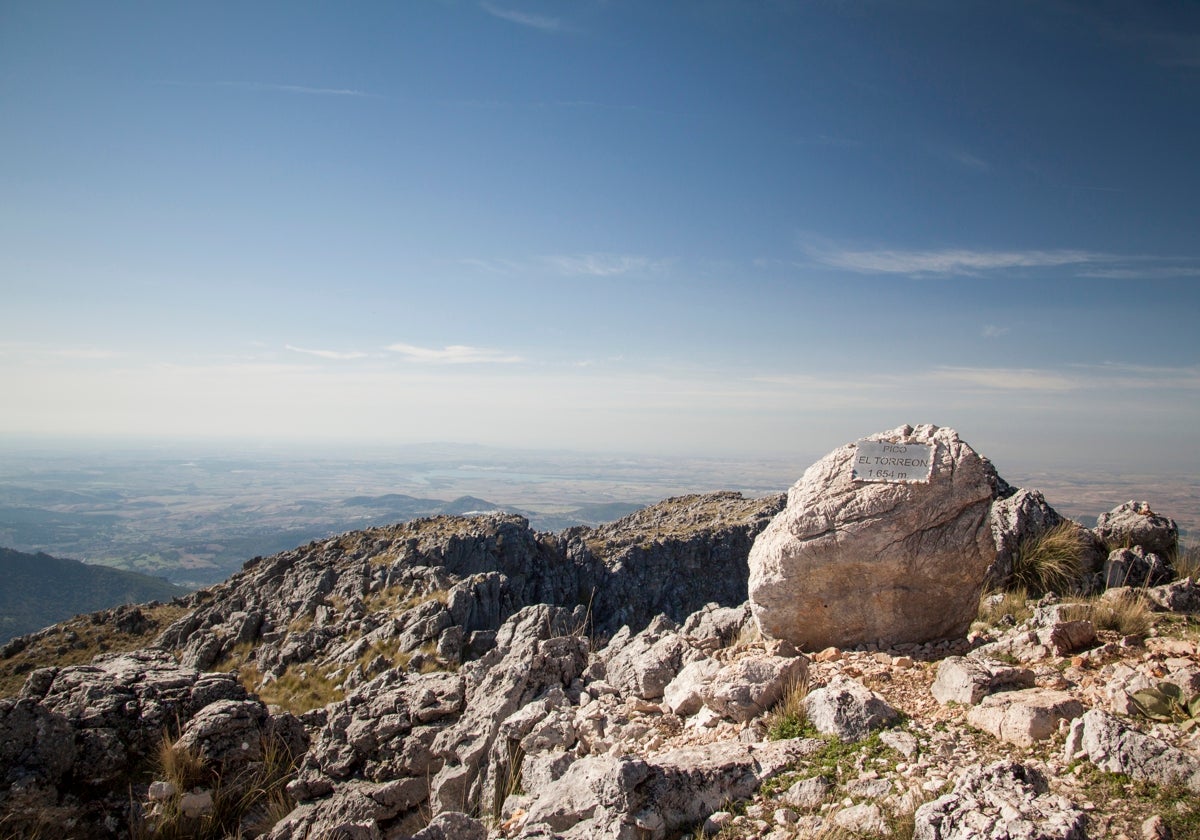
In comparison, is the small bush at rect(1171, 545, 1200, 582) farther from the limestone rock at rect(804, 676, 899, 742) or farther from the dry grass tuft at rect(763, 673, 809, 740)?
the dry grass tuft at rect(763, 673, 809, 740)

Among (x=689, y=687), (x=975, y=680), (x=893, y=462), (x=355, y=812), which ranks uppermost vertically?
(x=893, y=462)

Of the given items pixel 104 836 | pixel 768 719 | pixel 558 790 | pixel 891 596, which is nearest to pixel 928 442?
pixel 891 596

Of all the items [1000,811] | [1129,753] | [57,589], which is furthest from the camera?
[57,589]

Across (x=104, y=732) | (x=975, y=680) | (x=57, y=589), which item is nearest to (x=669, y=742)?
(x=975, y=680)

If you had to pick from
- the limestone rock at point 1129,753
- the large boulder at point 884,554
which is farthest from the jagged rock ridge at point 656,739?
the large boulder at point 884,554

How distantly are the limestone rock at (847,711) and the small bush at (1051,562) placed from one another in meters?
7.55

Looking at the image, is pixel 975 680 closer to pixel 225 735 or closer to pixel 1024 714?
pixel 1024 714

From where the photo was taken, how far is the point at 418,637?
2972cm

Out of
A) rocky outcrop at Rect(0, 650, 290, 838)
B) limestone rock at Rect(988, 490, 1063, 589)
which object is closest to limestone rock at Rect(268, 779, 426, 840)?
rocky outcrop at Rect(0, 650, 290, 838)

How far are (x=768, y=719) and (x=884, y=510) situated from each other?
380 cm

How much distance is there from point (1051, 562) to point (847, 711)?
857cm

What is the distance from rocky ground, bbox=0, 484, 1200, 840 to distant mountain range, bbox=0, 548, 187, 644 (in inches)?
3814

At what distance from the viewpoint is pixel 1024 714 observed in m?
6.11

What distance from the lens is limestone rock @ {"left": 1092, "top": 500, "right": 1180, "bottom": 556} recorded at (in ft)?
44.7
